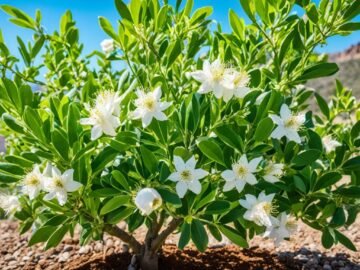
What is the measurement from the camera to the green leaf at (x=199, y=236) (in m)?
1.58

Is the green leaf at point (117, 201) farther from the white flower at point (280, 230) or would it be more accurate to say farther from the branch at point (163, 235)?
the white flower at point (280, 230)

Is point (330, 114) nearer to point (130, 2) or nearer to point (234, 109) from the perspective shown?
point (234, 109)

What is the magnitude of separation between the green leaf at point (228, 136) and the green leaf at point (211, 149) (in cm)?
3

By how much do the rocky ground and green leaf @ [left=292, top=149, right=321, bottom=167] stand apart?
2.50 ft

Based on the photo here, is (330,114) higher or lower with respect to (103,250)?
higher

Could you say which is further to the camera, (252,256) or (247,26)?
(252,256)

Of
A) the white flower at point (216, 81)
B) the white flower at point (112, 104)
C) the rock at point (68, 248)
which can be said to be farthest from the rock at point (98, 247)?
the white flower at point (216, 81)

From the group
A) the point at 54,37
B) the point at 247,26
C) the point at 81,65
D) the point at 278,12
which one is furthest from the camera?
the point at 81,65

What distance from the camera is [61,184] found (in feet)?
4.89

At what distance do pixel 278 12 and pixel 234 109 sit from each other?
0.38 meters

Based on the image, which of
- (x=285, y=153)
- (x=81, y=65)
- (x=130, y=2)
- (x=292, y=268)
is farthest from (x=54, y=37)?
(x=292, y=268)

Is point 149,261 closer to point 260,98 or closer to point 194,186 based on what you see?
point 194,186

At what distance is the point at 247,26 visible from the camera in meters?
1.97

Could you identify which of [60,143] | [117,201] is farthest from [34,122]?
[117,201]
